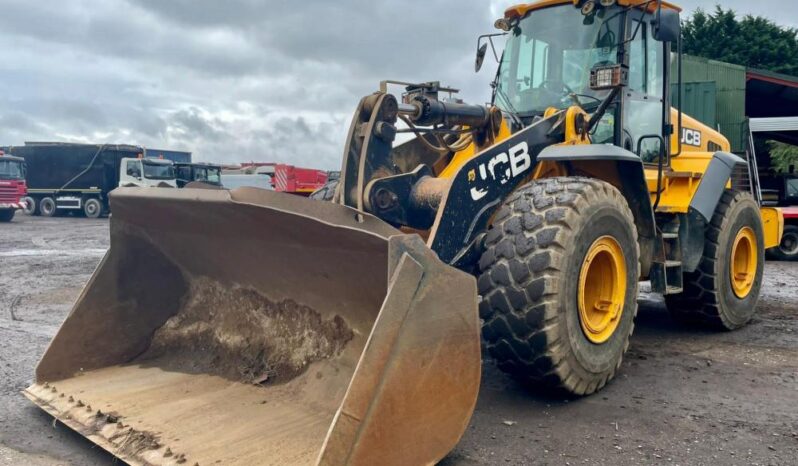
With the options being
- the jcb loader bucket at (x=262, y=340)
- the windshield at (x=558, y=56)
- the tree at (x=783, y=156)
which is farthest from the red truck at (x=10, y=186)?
the tree at (x=783, y=156)

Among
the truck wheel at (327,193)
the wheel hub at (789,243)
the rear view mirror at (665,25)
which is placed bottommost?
the wheel hub at (789,243)

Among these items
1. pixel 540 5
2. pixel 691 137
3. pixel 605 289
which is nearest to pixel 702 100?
pixel 691 137

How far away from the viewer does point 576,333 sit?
374 centimetres

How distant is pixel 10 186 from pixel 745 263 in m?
24.9

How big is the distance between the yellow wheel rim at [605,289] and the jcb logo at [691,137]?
2.41 m

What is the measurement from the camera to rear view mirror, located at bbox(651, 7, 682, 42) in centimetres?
461

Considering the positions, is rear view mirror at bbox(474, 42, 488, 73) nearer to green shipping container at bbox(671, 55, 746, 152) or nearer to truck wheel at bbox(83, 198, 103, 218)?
green shipping container at bbox(671, 55, 746, 152)

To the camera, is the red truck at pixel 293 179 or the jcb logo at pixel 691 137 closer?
the jcb logo at pixel 691 137

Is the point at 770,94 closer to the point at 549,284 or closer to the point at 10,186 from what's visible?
the point at 549,284

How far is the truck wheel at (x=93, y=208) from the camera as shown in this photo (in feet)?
95.8

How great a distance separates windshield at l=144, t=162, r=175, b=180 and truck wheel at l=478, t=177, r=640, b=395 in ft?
86.0

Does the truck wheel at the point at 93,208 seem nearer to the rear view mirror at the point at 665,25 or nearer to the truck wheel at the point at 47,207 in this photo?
the truck wheel at the point at 47,207

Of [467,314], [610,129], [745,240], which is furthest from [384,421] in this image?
[745,240]

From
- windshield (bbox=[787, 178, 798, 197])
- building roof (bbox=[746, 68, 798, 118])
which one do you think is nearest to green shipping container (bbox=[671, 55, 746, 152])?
building roof (bbox=[746, 68, 798, 118])
